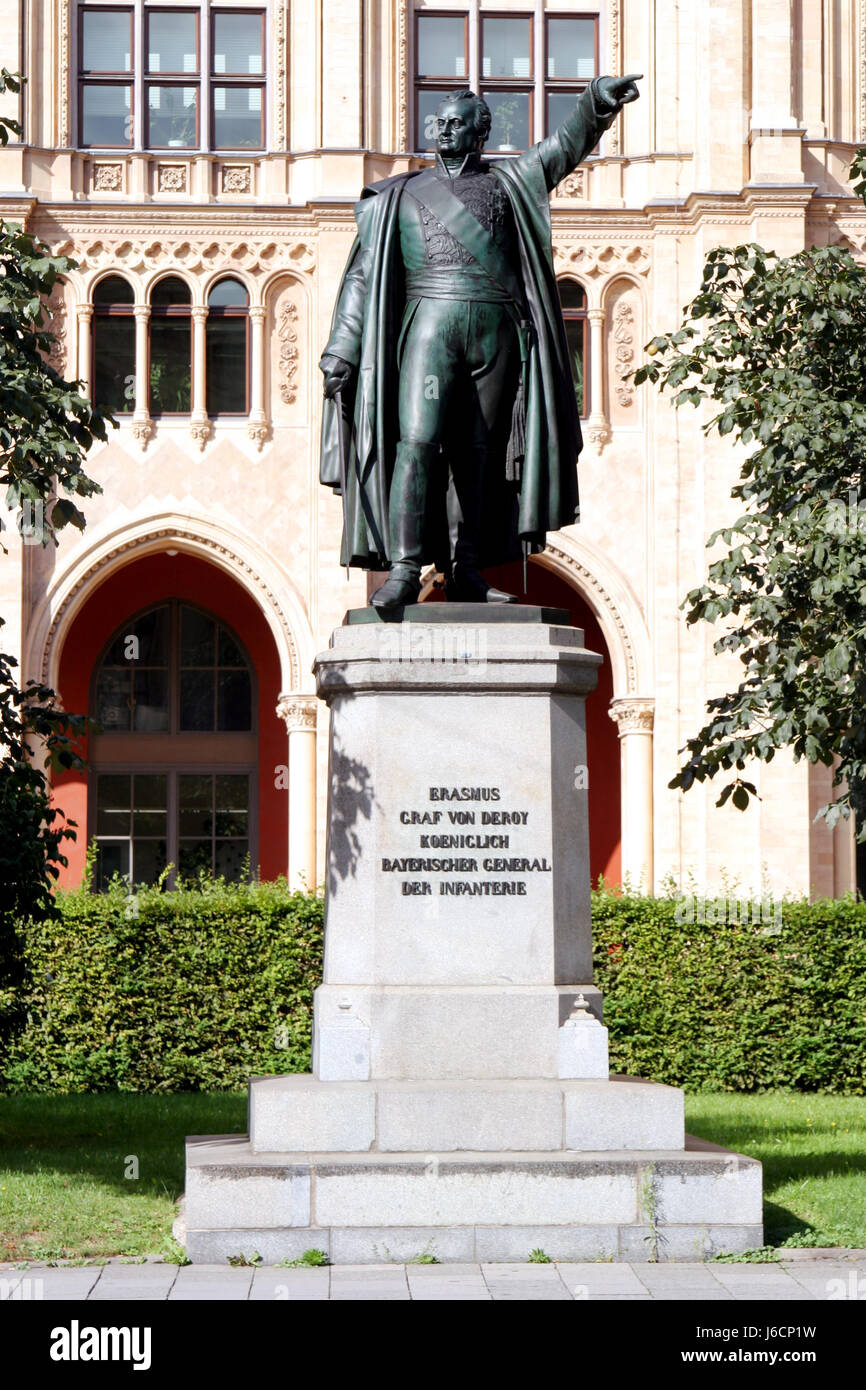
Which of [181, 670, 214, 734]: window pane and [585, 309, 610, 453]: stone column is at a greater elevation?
[585, 309, 610, 453]: stone column

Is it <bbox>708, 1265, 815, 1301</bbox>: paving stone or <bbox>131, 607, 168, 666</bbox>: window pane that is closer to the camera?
<bbox>708, 1265, 815, 1301</bbox>: paving stone

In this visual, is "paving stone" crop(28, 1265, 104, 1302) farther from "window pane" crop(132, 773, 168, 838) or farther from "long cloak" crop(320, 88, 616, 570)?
"window pane" crop(132, 773, 168, 838)

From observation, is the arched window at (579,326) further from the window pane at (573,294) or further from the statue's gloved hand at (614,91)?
the statue's gloved hand at (614,91)

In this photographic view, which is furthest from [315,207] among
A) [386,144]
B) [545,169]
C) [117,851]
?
[545,169]

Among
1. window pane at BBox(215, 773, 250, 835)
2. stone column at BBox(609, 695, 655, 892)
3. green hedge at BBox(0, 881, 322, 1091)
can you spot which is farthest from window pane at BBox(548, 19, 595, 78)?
green hedge at BBox(0, 881, 322, 1091)

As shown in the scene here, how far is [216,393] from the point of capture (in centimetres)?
2595

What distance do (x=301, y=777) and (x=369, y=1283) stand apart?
18661 millimetres

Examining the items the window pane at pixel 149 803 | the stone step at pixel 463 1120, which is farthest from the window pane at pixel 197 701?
the stone step at pixel 463 1120

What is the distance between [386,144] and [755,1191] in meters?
20.5

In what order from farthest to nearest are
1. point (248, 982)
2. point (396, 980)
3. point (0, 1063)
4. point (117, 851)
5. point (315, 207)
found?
point (117, 851), point (315, 207), point (248, 982), point (0, 1063), point (396, 980)

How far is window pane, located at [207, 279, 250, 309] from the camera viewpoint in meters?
25.9

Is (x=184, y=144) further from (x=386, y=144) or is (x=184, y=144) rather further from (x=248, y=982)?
(x=248, y=982)

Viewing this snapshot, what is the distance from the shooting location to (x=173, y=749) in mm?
28234

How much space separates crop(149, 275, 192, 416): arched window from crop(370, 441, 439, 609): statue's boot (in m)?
18.0
